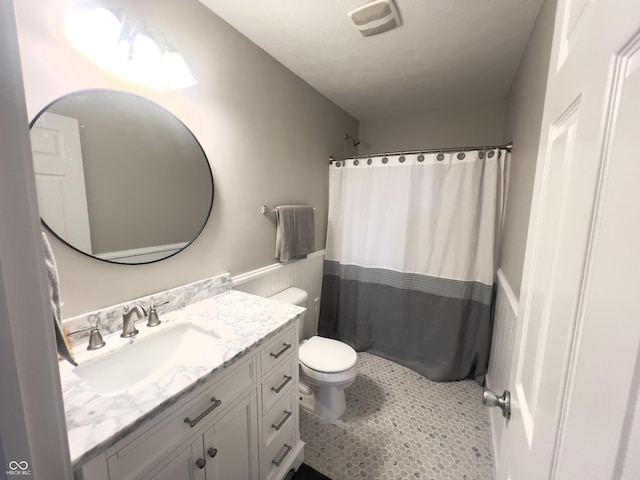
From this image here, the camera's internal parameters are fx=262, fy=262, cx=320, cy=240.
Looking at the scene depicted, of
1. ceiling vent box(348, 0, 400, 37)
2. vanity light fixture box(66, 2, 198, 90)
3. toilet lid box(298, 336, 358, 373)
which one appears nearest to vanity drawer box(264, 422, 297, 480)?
toilet lid box(298, 336, 358, 373)

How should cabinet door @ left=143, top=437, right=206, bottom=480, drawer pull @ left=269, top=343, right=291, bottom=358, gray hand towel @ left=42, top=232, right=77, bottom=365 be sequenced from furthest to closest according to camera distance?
drawer pull @ left=269, top=343, right=291, bottom=358
cabinet door @ left=143, top=437, right=206, bottom=480
gray hand towel @ left=42, top=232, right=77, bottom=365

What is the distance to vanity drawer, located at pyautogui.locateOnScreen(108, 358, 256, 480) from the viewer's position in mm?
679

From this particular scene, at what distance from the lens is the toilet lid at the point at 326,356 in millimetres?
1613

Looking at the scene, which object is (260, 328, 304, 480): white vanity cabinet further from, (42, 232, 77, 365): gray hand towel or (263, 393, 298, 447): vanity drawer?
(42, 232, 77, 365): gray hand towel

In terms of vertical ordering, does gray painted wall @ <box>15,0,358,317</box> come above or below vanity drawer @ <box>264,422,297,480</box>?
above

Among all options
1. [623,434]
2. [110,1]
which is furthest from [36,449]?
[110,1]

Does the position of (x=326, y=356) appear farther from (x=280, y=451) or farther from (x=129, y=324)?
(x=129, y=324)

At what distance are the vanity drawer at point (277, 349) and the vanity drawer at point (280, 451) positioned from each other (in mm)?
388

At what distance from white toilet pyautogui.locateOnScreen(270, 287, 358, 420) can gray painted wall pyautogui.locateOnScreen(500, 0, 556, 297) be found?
41.1 inches

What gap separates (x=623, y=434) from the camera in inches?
10.1

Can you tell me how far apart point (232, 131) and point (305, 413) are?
6.09 feet

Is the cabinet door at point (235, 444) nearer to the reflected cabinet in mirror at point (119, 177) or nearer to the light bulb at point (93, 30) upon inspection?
the reflected cabinet in mirror at point (119, 177)

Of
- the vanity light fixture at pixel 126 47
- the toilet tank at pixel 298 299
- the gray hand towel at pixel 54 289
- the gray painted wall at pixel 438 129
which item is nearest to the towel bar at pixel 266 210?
the toilet tank at pixel 298 299

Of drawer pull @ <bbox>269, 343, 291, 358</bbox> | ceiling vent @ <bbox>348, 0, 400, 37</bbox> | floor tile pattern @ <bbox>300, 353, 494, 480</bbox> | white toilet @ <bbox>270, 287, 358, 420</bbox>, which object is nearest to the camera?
drawer pull @ <bbox>269, 343, 291, 358</bbox>
